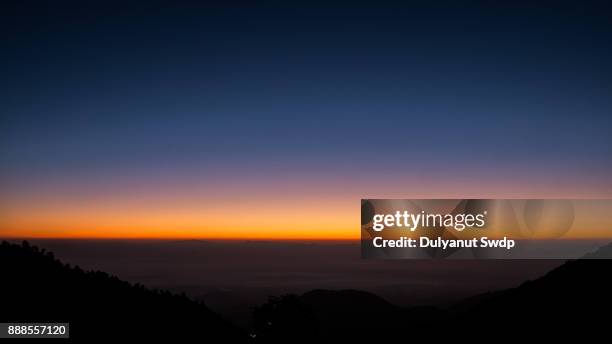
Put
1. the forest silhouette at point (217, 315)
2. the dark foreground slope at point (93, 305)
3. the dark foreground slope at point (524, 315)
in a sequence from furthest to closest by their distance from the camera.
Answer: the dark foreground slope at point (524, 315)
the forest silhouette at point (217, 315)
the dark foreground slope at point (93, 305)

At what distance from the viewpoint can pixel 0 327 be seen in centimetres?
2952

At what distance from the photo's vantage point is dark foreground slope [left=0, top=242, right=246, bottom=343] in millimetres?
34781

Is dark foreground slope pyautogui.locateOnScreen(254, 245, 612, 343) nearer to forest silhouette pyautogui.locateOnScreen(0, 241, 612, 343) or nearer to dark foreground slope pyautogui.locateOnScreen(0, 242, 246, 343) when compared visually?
forest silhouette pyautogui.locateOnScreen(0, 241, 612, 343)

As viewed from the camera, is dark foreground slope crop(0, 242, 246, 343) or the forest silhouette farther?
the forest silhouette

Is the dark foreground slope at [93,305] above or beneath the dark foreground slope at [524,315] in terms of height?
above

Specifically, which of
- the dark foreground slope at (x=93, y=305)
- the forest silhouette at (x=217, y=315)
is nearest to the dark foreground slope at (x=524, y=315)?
the forest silhouette at (x=217, y=315)

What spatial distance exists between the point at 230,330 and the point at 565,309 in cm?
4106

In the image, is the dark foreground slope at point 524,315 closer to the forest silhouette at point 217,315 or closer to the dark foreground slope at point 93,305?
the forest silhouette at point 217,315

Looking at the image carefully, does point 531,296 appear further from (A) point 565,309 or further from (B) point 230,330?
(B) point 230,330

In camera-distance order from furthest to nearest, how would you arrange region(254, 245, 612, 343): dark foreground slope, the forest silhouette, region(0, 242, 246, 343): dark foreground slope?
region(254, 245, 612, 343): dark foreground slope < the forest silhouette < region(0, 242, 246, 343): dark foreground slope

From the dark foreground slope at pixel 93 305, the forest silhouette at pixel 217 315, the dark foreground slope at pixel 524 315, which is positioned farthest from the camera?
the dark foreground slope at pixel 524 315

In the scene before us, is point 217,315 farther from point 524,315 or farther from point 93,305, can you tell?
point 524,315

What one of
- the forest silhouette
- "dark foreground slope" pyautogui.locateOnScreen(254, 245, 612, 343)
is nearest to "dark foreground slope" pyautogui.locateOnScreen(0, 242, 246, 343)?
the forest silhouette

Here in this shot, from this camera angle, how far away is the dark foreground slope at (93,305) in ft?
114
